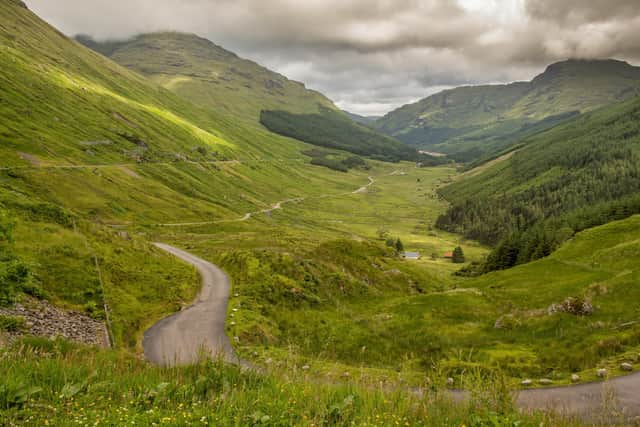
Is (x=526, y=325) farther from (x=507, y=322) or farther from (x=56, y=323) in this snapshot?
(x=56, y=323)

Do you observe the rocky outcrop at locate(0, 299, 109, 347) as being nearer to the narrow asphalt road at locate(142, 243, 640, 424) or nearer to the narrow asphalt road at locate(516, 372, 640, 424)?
the narrow asphalt road at locate(142, 243, 640, 424)

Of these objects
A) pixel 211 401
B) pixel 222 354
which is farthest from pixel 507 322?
pixel 211 401

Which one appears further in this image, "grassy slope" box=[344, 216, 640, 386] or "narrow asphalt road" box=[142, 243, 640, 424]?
"grassy slope" box=[344, 216, 640, 386]

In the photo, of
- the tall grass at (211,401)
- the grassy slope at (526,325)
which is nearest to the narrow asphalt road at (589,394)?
the grassy slope at (526,325)

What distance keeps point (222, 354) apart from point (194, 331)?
84.9 feet

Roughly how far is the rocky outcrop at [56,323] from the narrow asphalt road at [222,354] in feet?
13.1

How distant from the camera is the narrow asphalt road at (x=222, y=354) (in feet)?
34.6

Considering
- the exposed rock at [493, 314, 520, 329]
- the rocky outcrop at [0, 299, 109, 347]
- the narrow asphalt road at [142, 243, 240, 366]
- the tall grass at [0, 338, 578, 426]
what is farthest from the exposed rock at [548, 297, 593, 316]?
the rocky outcrop at [0, 299, 109, 347]

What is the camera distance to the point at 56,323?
2661 cm

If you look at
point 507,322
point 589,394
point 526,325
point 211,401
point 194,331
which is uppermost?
point 211,401

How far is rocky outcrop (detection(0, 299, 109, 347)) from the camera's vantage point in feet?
78.4

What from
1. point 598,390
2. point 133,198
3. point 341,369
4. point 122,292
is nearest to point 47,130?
point 133,198

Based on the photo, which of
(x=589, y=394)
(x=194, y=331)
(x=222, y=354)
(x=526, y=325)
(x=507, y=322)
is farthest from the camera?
(x=507, y=322)

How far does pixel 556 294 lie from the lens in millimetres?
54031
